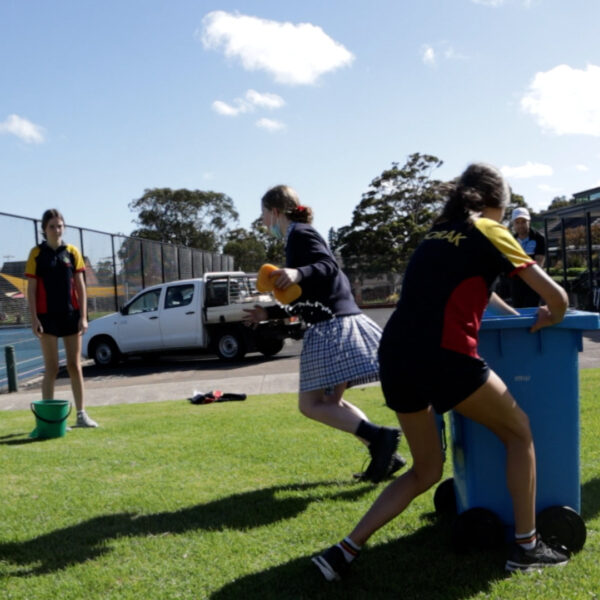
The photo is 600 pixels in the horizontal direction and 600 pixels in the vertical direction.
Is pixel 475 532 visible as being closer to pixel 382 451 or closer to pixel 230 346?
pixel 382 451

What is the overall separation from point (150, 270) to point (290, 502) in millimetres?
17248

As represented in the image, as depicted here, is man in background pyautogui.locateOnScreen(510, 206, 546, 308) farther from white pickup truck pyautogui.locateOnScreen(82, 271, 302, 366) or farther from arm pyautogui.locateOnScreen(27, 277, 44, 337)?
white pickup truck pyautogui.locateOnScreen(82, 271, 302, 366)

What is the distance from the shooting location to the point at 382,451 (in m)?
4.08

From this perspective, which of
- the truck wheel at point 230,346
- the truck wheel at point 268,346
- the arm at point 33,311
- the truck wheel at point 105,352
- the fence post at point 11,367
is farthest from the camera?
the truck wheel at point 105,352

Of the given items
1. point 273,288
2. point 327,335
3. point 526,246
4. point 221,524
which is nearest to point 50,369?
point 221,524

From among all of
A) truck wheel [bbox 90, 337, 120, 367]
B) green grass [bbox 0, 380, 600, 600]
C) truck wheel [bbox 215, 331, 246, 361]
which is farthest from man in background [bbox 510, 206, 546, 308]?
truck wheel [bbox 90, 337, 120, 367]

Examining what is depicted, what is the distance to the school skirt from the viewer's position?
3994 millimetres

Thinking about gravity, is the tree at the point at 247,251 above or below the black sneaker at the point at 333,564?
above

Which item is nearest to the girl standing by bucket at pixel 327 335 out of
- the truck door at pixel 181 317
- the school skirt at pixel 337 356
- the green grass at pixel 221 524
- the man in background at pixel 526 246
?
the school skirt at pixel 337 356

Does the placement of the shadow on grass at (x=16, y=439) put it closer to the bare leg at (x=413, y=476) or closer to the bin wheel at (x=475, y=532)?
the bare leg at (x=413, y=476)

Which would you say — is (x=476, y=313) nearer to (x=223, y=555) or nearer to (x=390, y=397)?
(x=390, y=397)

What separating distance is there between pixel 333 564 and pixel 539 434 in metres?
1.07

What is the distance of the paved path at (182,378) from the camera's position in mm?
9516

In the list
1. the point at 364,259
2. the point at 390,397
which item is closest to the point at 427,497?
the point at 390,397
